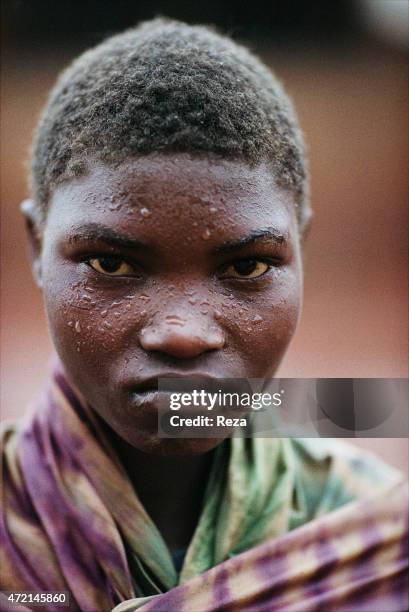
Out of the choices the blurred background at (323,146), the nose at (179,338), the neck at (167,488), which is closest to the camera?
the nose at (179,338)

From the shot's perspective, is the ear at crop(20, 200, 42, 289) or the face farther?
the ear at crop(20, 200, 42, 289)

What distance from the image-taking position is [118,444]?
0.90 m

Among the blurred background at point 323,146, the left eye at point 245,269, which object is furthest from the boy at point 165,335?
the blurred background at point 323,146

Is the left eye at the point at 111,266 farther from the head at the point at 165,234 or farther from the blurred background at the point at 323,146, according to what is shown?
the blurred background at the point at 323,146

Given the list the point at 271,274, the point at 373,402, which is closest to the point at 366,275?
the point at 373,402

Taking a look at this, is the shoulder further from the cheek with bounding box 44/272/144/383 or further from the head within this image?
the cheek with bounding box 44/272/144/383

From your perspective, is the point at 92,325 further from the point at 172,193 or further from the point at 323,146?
the point at 323,146

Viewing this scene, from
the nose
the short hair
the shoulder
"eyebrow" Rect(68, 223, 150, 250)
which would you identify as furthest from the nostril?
the shoulder

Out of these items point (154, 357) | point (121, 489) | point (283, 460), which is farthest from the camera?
point (283, 460)

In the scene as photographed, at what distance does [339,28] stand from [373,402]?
692 mm

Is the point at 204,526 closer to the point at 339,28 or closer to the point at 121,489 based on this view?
the point at 121,489

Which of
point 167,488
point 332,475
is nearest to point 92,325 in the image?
point 167,488

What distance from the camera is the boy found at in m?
0.74

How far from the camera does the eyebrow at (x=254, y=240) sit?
2.45 feet
